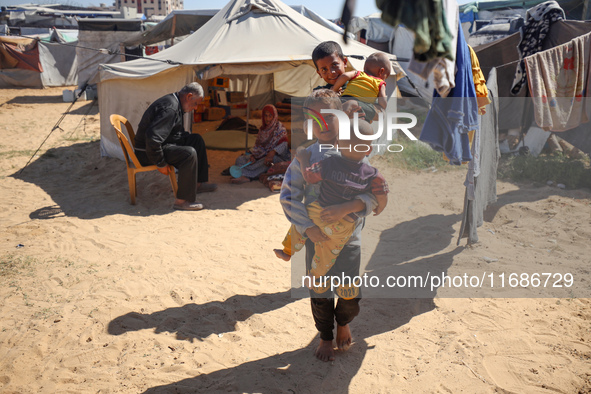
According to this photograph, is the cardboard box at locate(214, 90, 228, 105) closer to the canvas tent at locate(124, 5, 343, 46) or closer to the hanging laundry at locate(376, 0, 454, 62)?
the canvas tent at locate(124, 5, 343, 46)

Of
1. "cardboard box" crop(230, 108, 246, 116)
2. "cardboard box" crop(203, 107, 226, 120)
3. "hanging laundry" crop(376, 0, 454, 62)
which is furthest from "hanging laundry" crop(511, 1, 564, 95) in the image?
"cardboard box" crop(203, 107, 226, 120)

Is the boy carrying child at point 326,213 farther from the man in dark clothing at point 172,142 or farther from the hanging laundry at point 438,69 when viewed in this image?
the man in dark clothing at point 172,142

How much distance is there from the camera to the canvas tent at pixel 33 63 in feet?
54.4

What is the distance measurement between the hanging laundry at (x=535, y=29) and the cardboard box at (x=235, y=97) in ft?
21.9

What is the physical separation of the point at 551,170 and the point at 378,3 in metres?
5.95

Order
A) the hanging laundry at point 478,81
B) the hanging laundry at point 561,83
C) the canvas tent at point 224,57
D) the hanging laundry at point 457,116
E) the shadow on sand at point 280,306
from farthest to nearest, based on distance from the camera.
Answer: the canvas tent at point 224,57
the hanging laundry at point 561,83
the hanging laundry at point 478,81
the hanging laundry at point 457,116
the shadow on sand at point 280,306

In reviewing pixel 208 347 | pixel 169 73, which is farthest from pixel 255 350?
pixel 169 73

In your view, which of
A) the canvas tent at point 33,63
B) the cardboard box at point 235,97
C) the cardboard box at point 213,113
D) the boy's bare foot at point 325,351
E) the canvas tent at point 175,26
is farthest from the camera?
the canvas tent at point 33,63

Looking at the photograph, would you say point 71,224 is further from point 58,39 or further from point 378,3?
point 58,39

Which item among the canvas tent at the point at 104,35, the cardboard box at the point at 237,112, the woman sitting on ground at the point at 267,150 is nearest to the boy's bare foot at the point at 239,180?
the woman sitting on ground at the point at 267,150

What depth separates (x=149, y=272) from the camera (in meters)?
3.79

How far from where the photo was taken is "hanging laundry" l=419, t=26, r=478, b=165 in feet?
9.07

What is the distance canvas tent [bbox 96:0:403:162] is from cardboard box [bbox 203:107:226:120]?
3124mm

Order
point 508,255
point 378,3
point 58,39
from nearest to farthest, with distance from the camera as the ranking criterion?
1. point 378,3
2. point 508,255
3. point 58,39
